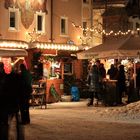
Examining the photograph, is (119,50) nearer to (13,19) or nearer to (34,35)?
(13,19)

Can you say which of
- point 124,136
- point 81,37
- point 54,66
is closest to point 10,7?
point 54,66

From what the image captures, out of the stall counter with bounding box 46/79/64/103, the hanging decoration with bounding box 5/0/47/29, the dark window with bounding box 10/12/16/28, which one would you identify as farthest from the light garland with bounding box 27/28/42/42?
the stall counter with bounding box 46/79/64/103

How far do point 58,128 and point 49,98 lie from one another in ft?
34.0

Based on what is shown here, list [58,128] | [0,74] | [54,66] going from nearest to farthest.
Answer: [0,74] < [58,128] < [54,66]

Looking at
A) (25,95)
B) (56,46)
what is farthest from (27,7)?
(25,95)

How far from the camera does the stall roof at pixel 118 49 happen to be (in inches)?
891

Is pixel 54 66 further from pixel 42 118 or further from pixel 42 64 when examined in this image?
pixel 42 118

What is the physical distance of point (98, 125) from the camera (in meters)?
16.3

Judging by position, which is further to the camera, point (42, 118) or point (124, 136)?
point (42, 118)

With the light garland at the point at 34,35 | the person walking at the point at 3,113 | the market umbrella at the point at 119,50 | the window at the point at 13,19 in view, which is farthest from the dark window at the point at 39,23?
the person walking at the point at 3,113

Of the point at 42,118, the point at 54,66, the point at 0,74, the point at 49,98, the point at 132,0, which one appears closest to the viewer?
the point at 0,74

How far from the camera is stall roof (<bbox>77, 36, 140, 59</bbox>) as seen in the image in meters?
22.6

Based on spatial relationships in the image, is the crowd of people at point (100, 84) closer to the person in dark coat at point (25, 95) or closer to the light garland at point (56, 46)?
the person in dark coat at point (25, 95)

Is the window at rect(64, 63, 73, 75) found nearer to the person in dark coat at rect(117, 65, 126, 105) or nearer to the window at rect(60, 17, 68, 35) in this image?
the window at rect(60, 17, 68, 35)
